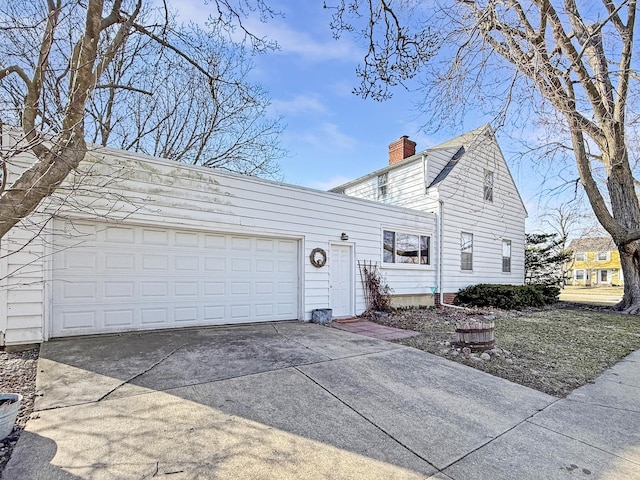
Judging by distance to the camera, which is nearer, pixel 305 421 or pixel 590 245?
pixel 305 421

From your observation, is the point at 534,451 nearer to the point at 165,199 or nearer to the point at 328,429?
the point at 328,429

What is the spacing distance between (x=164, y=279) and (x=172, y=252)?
548 millimetres

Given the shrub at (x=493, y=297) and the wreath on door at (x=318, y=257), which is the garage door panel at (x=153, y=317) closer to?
the wreath on door at (x=318, y=257)

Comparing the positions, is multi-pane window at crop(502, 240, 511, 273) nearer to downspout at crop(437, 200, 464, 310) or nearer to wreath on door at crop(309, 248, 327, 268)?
downspout at crop(437, 200, 464, 310)

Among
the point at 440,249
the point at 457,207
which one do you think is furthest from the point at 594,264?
the point at 440,249

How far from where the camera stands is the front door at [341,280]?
8.88 m

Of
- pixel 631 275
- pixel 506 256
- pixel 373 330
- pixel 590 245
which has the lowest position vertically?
pixel 373 330

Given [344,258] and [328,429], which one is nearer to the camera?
[328,429]

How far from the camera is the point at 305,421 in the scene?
122 inches

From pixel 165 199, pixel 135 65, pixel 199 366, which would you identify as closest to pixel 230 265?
pixel 165 199

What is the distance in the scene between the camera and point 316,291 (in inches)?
330

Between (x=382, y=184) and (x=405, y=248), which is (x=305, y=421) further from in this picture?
(x=382, y=184)

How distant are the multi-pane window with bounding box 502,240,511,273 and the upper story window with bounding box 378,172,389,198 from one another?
5965 mm

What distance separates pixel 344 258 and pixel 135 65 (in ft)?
31.6
